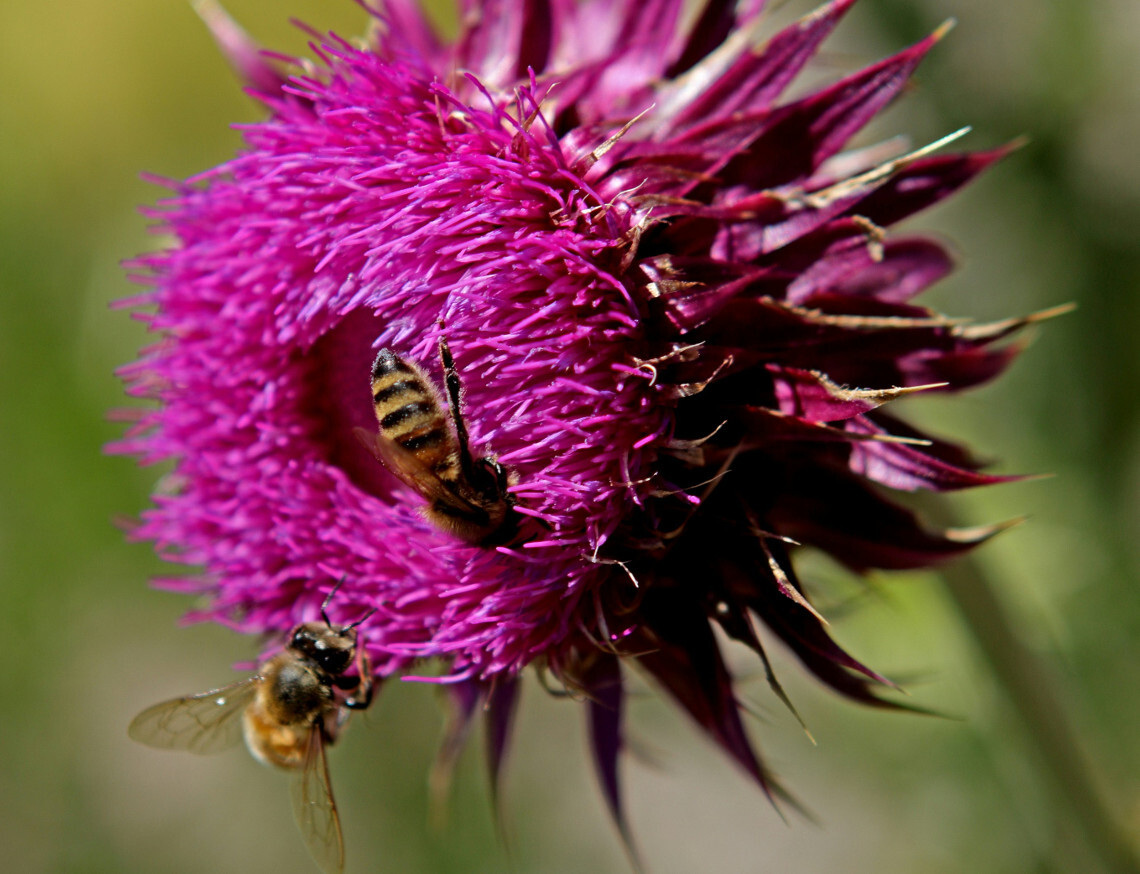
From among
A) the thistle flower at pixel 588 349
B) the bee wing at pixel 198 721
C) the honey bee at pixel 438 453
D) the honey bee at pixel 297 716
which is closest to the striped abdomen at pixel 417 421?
the honey bee at pixel 438 453

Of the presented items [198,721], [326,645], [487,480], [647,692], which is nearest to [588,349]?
[487,480]

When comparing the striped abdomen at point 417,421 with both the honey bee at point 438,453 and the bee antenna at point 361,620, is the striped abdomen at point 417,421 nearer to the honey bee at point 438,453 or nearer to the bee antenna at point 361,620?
the honey bee at point 438,453

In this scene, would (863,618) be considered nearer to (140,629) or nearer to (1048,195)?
(1048,195)

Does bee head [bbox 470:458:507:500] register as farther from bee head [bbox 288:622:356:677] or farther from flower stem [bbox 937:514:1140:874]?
flower stem [bbox 937:514:1140:874]

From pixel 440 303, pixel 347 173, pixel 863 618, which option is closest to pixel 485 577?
pixel 440 303

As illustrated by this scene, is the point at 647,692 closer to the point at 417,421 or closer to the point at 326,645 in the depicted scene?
the point at 326,645
